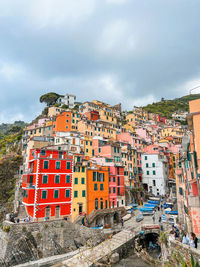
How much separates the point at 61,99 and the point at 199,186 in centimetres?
8020

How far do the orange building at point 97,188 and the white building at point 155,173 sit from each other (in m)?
22.0

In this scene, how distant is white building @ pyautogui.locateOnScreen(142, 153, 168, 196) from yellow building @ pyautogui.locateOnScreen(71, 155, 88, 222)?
1089 inches

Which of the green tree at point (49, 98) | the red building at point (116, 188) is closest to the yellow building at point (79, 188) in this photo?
the red building at point (116, 188)

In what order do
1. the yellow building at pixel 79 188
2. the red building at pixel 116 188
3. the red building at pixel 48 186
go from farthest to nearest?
the red building at pixel 116 188, the yellow building at pixel 79 188, the red building at pixel 48 186

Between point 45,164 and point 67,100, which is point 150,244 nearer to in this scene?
point 45,164

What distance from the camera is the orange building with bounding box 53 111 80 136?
190 feet

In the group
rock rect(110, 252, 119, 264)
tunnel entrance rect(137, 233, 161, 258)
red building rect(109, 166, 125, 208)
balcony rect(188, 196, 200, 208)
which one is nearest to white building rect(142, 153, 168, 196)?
red building rect(109, 166, 125, 208)

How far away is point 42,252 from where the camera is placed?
25.0 m

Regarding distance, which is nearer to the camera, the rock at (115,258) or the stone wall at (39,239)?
the stone wall at (39,239)

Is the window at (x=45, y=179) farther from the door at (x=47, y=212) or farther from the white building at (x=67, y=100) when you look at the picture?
the white building at (x=67, y=100)

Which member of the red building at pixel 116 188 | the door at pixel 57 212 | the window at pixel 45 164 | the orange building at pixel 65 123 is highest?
the orange building at pixel 65 123

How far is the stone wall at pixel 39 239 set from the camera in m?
23.5

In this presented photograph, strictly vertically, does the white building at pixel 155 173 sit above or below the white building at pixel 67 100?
below

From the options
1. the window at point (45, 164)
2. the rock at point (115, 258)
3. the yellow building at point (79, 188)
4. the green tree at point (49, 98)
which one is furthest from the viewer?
the green tree at point (49, 98)
